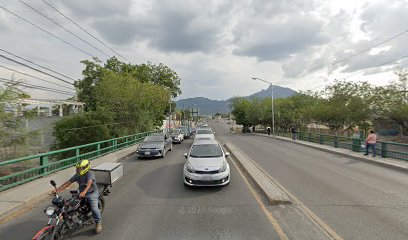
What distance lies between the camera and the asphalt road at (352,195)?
5773 millimetres

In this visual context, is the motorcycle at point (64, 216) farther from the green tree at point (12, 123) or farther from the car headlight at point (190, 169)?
the green tree at point (12, 123)

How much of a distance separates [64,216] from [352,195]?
7.59 m

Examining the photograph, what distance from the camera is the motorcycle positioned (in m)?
4.84

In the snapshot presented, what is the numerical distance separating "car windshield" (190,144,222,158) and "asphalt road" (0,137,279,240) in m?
1.27

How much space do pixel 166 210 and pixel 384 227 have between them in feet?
15.9

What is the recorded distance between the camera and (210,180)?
8906 millimetres

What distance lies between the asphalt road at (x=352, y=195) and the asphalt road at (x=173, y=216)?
933 mm

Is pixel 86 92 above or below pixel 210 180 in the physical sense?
above

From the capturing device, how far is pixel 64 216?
5.25m

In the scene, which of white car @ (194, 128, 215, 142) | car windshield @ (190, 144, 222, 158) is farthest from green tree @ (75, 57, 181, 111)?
car windshield @ (190, 144, 222, 158)

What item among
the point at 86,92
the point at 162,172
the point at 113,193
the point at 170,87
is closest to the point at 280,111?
the point at 170,87

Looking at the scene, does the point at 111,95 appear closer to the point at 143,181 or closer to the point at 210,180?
the point at 143,181

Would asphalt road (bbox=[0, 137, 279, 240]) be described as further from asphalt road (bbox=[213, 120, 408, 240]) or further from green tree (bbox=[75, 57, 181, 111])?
green tree (bbox=[75, 57, 181, 111])

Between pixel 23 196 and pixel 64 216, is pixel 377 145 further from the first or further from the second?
pixel 23 196
